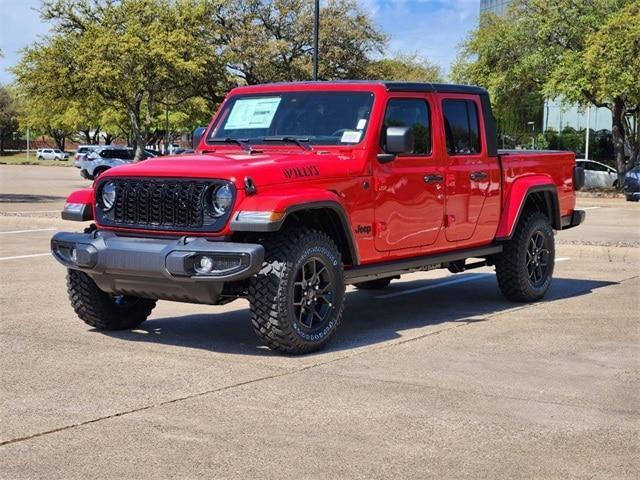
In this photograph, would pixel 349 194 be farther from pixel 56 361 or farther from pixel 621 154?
pixel 621 154

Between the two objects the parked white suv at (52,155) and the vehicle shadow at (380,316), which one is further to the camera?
the parked white suv at (52,155)

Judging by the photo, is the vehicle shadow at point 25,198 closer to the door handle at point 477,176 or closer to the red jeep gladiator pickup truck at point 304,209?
the red jeep gladiator pickup truck at point 304,209

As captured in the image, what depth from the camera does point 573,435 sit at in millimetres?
5180

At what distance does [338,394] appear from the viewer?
19.6 feet

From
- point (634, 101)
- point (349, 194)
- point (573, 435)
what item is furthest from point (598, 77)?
point (573, 435)

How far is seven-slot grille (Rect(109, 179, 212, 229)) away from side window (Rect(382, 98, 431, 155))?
6.36ft

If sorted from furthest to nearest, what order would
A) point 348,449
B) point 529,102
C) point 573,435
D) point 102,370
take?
point 529,102, point 102,370, point 573,435, point 348,449

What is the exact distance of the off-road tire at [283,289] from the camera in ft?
22.3

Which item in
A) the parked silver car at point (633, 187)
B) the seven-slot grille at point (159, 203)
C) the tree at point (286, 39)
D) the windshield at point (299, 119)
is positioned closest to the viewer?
the seven-slot grille at point (159, 203)

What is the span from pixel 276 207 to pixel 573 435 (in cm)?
252

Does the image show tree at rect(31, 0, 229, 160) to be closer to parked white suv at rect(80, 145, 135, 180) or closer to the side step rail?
parked white suv at rect(80, 145, 135, 180)

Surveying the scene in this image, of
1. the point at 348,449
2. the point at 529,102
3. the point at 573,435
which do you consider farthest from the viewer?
the point at 529,102

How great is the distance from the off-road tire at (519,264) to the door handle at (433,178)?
61.4 inches

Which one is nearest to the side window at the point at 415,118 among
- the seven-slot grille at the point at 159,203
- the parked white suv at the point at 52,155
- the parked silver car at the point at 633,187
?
the seven-slot grille at the point at 159,203
